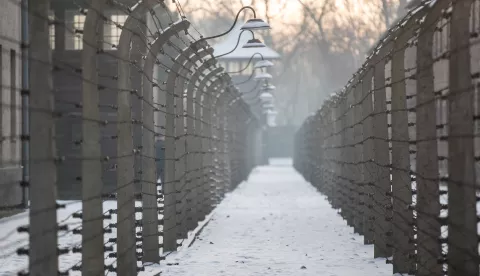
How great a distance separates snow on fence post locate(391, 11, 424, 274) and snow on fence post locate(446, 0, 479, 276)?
6.05 feet

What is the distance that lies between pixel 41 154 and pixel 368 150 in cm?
572

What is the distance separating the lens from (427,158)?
6.85 metres

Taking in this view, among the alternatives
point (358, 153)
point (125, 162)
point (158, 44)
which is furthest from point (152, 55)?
point (358, 153)

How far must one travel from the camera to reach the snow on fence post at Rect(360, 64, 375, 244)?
996 cm

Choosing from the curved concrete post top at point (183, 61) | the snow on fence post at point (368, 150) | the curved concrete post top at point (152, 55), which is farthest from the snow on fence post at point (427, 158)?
the curved concrete post top at point (183, 61)

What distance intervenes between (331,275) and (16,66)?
10204 millimetres

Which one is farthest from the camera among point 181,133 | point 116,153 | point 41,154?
point 181,133

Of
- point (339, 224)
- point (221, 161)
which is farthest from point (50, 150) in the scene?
point (221, 161)

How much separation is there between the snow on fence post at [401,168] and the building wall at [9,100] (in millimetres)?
8902

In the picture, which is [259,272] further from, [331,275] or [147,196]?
[147,196]

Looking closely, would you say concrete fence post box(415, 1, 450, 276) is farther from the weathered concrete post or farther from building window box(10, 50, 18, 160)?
building window box(10, 50, 18, 160)

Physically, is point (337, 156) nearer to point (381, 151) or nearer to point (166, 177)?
point (166, 177)

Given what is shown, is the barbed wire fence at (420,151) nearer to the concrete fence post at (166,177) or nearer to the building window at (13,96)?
the concrete fence post at (166,177)

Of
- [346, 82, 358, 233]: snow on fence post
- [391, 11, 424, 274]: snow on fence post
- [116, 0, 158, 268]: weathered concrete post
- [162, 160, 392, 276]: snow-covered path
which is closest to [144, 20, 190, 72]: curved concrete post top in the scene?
[116, 0, 158, 268]: weathered concrete post
